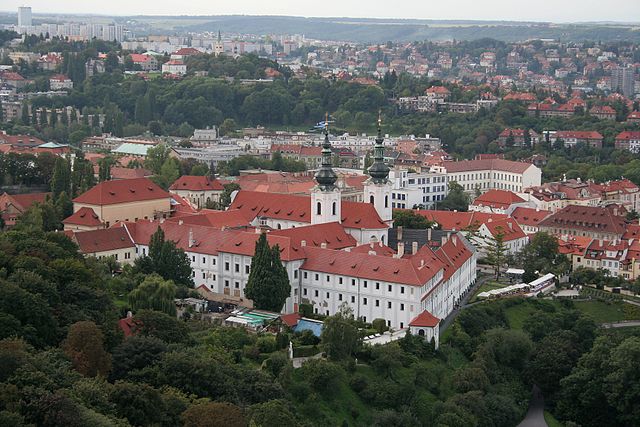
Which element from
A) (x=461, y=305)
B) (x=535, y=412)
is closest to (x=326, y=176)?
(x=461, y=305)

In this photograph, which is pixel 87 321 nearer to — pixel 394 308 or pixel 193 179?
pixel 394 308

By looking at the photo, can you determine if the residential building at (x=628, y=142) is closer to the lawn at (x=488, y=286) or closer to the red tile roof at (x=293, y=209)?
the lawn at (x=488, y=286)

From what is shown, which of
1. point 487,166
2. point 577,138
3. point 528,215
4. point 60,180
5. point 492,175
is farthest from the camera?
point 577,138

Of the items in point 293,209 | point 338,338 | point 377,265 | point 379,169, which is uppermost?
point 379,169

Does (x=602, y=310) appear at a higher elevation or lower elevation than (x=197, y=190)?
lower

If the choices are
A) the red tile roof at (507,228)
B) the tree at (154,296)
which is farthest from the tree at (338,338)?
the red tile roof at (507,228)

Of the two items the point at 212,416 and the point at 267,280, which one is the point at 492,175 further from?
the point at 212,416
